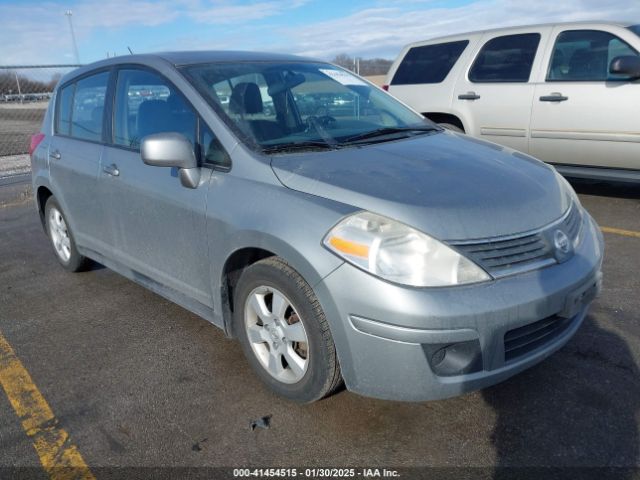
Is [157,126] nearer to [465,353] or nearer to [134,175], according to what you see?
[134,175]

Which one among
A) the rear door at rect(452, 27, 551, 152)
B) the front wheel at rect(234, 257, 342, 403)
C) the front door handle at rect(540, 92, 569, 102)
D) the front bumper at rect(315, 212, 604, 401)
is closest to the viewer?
the front bumper at rect(315, 212, 604, 401)

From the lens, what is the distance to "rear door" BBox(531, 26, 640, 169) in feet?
18.5

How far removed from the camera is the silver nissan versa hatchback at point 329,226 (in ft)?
7.33

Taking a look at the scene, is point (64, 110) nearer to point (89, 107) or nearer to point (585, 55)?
point (89, 107)

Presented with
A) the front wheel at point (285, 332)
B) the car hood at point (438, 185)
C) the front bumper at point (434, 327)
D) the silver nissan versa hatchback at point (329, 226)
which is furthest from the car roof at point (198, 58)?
the front bumper at point (434, 327)

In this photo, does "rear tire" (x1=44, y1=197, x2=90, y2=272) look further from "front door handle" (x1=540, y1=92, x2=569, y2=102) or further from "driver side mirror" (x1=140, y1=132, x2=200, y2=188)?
"front door handle" (x1=540, y1=92, x2=569, y2=102)

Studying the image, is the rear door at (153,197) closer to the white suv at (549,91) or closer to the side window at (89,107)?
the side window at (89,107)

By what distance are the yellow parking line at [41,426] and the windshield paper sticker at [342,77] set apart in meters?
2.65

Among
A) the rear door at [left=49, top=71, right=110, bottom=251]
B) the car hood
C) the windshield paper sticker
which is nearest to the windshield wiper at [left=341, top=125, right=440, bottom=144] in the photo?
the car hood

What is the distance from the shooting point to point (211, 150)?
2.93 metres

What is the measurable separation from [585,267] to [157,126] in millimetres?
2471

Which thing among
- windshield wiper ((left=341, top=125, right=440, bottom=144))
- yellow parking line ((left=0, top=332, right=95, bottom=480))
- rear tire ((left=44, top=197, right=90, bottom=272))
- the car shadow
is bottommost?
yellow parking line ((left=0, top=332, right=95, bottom=480))

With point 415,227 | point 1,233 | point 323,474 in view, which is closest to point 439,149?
point 415,227

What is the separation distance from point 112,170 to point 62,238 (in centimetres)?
151
